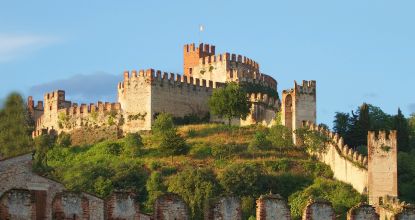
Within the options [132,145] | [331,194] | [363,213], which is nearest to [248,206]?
[331,194]

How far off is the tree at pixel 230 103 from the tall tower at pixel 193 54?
12.2m

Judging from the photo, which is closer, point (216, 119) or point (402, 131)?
point (402, 131)

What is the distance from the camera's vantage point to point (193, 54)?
323ft

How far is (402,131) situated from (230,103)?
38.5 ft

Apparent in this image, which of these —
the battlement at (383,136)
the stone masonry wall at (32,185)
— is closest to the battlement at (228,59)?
the battlement at (383,136)

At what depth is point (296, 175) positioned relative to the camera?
3019 inches

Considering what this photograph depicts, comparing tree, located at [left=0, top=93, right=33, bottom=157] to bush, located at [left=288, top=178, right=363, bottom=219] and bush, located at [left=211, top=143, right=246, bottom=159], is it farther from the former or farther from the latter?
bush, located at [left=288, top=178, right=363, bottom=219]

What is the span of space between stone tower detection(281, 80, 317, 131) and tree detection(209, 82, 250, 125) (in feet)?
14.8

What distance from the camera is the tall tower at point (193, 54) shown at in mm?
97750

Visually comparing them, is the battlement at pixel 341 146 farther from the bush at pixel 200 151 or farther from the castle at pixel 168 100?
the bush at pixel 200 151

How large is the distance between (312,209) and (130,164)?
51.9 meters

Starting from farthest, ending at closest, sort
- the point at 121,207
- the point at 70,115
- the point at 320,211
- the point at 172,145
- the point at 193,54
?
the point at 193,54 < the point at 70,115 < the point at 172,145 < the point at 320,211 < the point at 121,207

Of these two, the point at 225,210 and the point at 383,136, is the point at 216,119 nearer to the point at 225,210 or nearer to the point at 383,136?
the point at 383,136

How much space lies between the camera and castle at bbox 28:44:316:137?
87.5 metres
